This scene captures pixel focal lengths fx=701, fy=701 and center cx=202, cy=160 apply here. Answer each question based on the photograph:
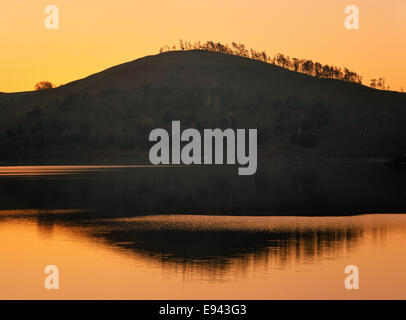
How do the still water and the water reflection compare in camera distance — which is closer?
the still water

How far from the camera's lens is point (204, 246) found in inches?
1446

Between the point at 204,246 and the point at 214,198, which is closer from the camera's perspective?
the point at 204,246

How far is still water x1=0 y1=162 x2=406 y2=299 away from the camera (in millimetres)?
27078

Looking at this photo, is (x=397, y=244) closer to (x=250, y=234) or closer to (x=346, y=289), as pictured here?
(x=250, y=234)

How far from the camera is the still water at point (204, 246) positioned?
27078mm

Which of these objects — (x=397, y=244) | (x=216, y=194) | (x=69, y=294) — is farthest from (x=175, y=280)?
(x=216, y=194)

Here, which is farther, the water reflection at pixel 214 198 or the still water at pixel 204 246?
the water reflection at pixel 214 198

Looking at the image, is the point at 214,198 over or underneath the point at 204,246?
over

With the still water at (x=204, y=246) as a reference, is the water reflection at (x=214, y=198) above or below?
above

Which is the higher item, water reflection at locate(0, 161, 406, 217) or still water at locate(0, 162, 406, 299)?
water reflection at locate(0, 161, 406, 217)

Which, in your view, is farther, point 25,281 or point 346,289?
point 25,281
